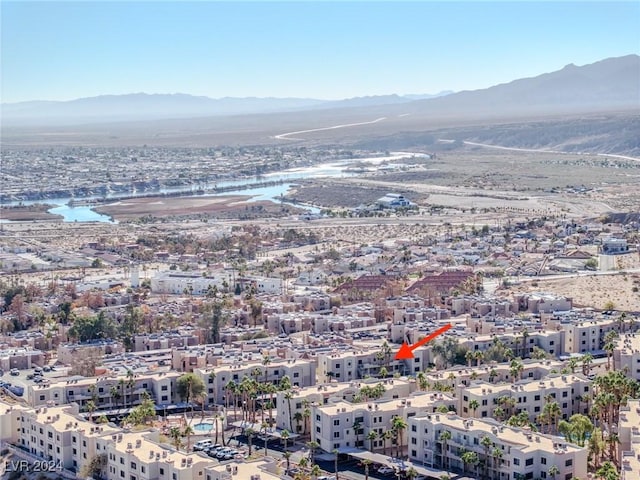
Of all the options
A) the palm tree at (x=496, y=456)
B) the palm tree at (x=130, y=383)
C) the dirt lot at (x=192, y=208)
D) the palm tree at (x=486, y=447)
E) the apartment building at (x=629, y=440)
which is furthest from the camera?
the dirt lot at (x=192, y=208)

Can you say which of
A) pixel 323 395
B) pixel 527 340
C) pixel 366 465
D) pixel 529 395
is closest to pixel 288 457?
pixel 366 465

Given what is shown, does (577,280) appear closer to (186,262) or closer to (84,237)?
(186,262)

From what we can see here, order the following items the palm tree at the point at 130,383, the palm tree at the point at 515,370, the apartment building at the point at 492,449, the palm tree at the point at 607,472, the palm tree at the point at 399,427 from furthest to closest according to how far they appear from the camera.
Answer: the palm tree at the point at 130,383
the palm tree at the point at 515,370
the palm tree at the point at 399,427
the apartment building at the point at 492,449
the palm tree at the point at 607,472

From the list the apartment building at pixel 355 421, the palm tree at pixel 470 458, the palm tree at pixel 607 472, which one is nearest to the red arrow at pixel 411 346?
the apartment building at pixel 355 421

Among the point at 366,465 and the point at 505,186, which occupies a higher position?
the point at 366,465

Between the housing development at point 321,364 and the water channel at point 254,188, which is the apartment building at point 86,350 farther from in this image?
the water channel at point 254,188

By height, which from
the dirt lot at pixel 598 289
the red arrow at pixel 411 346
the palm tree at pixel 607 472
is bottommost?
the dirt lot at pixel 598 289

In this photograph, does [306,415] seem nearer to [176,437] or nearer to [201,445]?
[201,445]
